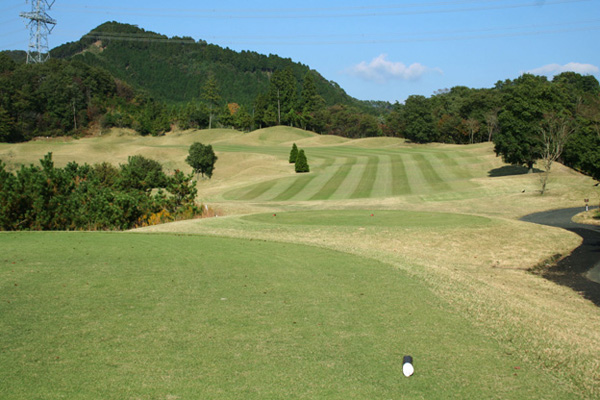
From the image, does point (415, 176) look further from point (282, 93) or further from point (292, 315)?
point (282, 93)

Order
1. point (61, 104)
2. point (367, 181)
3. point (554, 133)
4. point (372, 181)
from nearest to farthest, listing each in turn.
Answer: point (554, 133) < point (372, 181) < point (367, 181) < point (61, 104)

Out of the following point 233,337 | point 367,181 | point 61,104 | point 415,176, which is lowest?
point 367,181

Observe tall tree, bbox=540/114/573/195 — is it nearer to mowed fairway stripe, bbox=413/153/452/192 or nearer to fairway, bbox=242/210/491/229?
mowed fairway stripe, bbox=413/153/452/192

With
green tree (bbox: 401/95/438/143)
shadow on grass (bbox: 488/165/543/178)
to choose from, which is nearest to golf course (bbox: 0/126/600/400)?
shadow on grass (bbox: 488/165/543/178)

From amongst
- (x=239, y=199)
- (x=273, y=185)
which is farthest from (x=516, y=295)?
(x=273, y=185)

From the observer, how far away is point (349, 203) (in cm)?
3934

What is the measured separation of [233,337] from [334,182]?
4703 cm

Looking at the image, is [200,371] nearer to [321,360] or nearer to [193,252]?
[321,360]

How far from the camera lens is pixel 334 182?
53.8 meters

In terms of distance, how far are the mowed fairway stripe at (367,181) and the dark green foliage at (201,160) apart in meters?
24.0

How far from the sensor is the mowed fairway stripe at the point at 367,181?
1812 inches

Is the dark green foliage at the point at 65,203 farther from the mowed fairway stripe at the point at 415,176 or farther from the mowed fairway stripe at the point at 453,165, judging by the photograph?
the mowed fairway stripe at the point at 453,165

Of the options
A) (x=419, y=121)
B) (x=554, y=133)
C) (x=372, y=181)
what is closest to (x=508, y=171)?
(x=554, y=133)

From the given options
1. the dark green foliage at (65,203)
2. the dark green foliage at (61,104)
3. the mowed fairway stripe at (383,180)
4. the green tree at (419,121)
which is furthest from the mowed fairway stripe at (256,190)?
the dark green foliage at (61,104)
